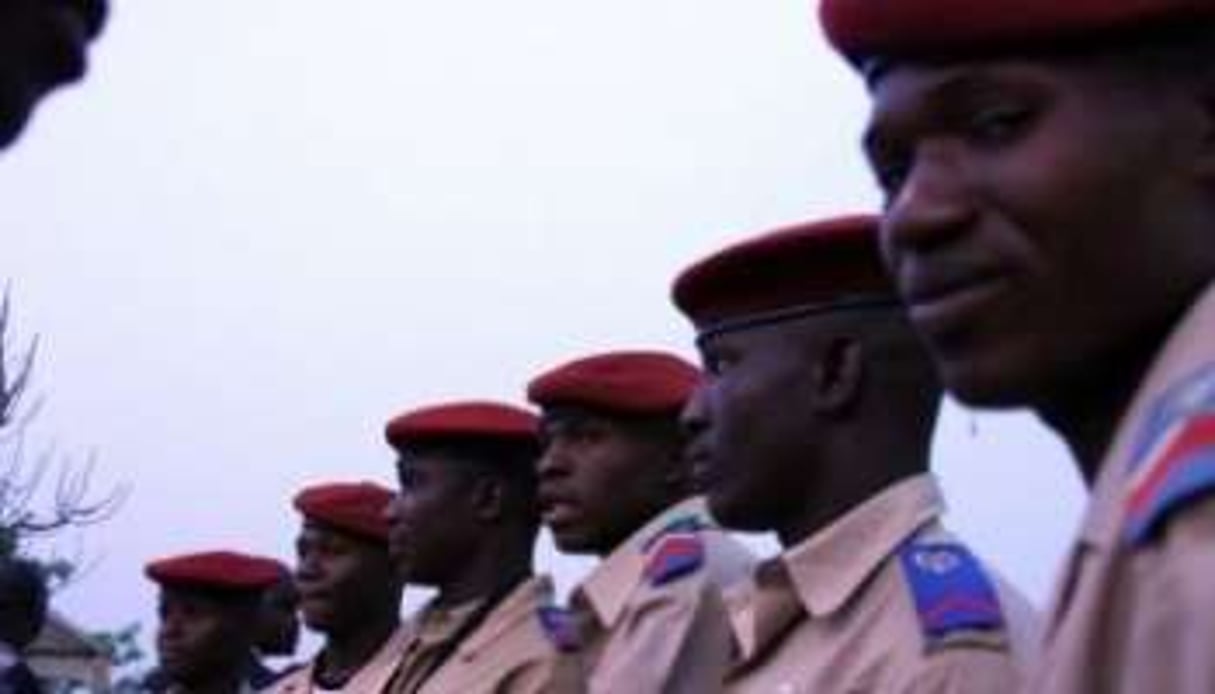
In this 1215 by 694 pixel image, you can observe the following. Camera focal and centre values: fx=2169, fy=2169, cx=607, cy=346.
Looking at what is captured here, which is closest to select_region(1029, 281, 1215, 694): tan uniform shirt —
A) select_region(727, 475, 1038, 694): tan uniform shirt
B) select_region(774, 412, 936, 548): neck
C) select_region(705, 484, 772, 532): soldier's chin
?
select_region(727, 475, 1038, 694): tan uniform shirt

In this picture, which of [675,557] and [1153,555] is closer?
[1153,555]

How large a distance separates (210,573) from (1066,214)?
6525 mm

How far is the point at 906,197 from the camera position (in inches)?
77.5

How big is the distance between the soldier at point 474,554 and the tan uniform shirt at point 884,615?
222cm

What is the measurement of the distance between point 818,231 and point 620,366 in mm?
1924

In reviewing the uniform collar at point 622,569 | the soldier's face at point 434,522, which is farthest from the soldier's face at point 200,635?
the uniform collar at point 622,569

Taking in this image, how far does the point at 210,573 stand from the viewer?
800 centimetres

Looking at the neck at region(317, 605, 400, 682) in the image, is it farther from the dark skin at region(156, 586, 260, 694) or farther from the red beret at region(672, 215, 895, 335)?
the red beret at region(672, 215, 895, 335)

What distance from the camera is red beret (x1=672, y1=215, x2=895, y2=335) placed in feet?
12.3

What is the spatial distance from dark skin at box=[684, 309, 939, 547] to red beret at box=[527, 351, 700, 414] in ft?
5.97

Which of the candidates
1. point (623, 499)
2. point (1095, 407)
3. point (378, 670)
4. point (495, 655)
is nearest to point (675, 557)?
point (623, 499)

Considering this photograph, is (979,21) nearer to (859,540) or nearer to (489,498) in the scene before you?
(859,540)

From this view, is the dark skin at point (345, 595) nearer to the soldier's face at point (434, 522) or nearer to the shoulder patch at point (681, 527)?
the soldier's face at point (434, 522)

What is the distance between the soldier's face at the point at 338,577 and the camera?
7.09 metres
